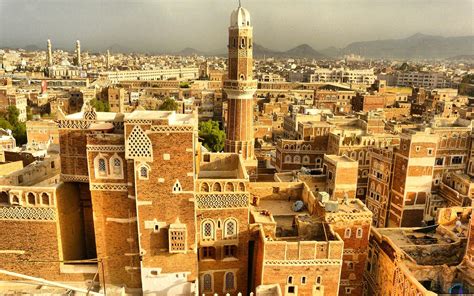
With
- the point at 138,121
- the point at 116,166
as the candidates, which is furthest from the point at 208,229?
the point at 138,121

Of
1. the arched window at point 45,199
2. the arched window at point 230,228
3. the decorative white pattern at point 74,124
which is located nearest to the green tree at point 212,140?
the arched window at point 230,228

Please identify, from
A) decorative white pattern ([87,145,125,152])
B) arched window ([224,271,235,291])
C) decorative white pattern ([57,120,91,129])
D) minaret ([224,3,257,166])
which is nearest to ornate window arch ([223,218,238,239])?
arched window ([224,271,235,291])

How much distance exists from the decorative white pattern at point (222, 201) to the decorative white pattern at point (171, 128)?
452cm

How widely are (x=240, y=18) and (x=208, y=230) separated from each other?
31.1 meters

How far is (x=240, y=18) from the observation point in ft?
158

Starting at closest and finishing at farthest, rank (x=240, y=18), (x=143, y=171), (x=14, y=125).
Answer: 1. (x=143, y=171)
2. (x=240, y=18)
3. (x=14, y=125)

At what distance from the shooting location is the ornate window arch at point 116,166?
23.6m

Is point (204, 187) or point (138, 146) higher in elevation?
point (138, 146)

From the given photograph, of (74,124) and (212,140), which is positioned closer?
(74,124)

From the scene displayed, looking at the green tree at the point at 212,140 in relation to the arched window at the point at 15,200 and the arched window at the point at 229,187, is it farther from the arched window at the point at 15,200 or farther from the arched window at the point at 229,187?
the arched window at the point at 15,200

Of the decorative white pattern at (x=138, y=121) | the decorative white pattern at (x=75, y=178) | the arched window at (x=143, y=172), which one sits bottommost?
the decorative white pattern at (x=75, y=178)

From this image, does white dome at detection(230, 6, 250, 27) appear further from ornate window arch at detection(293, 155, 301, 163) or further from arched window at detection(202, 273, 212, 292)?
arched window at detection(202, 273, 212, 292)

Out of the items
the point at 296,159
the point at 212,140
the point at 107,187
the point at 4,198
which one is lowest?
the point at 212,140

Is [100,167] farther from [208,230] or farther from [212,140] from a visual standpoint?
[212,140]
